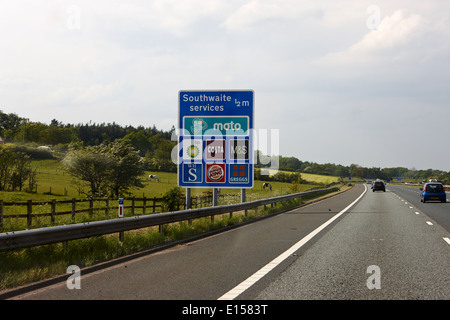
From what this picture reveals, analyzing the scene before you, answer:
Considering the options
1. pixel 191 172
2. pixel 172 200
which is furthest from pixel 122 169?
pixel 191 172

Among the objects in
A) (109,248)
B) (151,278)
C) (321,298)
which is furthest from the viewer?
(109,248)

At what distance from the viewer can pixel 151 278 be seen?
276 inches

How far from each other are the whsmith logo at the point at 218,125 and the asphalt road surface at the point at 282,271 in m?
8.07

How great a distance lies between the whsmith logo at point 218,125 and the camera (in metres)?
19.8

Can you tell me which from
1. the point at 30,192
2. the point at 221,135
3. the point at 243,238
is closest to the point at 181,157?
the point at 221,135

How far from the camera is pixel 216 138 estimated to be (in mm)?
19844

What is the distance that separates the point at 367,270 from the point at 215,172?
12.5 m

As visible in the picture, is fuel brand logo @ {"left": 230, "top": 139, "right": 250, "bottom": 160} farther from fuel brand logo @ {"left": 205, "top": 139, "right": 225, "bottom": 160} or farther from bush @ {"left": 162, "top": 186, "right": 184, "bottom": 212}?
bush @ {"left": 162, "top": 186, "right": 184, "bottom": 212}

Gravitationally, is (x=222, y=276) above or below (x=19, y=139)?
below

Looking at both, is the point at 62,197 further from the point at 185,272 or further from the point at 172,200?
the point at 185,272

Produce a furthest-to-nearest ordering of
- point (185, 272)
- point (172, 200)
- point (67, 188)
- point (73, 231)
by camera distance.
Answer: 1. point (67, 188)
2. point (172, 200)
3. point (73, 231)
4. point (185, 272)

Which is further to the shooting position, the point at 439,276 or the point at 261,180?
the point at 261,180
